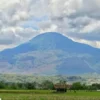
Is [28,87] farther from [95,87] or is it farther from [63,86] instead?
[95,87]

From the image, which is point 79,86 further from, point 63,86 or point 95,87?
point 63,86

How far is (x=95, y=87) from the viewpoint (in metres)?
156

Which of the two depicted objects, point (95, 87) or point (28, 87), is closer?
point (28, 87)

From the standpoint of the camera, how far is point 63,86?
417ft

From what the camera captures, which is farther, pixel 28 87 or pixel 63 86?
pixel 28 87

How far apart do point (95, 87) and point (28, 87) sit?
1254 inches

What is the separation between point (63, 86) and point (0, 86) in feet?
99.3

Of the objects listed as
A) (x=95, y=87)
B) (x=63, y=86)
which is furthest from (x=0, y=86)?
(x=95, y=87)

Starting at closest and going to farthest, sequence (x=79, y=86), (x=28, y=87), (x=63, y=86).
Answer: (x=63, y=86)
(x=28, y=87)
(x=79, y=86)

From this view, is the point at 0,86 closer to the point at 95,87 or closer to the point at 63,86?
the point at 63,86

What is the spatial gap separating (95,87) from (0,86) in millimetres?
42004

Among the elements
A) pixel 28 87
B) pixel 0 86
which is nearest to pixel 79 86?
pixel 28 87

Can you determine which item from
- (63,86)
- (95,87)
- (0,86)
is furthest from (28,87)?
(95,87)

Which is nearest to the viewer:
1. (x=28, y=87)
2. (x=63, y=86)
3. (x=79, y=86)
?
(x=63, y=86)
